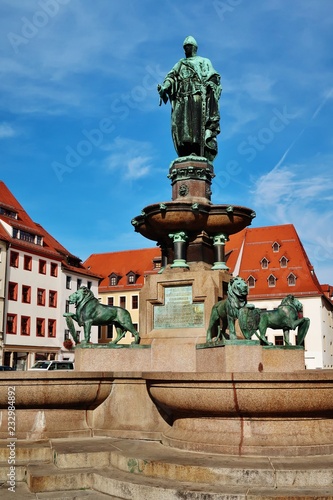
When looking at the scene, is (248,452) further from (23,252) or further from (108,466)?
(23,252)

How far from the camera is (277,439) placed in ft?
23.0

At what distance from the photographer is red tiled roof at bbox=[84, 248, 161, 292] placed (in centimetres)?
6281

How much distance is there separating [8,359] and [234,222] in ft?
121

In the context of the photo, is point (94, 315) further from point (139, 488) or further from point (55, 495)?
point (139, 488)

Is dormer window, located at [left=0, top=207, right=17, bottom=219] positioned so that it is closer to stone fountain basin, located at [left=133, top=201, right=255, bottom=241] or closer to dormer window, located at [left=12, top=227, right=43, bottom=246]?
dormer window, located at [left=12, top=227, right=43, bottom=246]

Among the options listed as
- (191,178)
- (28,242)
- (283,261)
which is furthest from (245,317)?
(283,261)

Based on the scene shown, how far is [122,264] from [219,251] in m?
55.0

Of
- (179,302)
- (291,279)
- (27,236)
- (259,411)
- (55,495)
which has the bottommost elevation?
Answer: (55,495)

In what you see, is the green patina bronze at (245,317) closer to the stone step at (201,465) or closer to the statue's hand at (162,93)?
the stone step at (201,465)

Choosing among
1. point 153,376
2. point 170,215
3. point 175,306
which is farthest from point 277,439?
point 170,215

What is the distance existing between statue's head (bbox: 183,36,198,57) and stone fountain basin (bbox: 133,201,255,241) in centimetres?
396

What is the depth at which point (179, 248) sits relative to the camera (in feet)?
37.3

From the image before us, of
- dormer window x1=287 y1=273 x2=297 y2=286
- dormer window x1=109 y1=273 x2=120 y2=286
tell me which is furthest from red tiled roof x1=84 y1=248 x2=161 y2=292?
dormer window x1=287 y1=273 x2=297 y2=286

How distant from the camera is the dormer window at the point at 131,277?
62.6 meters
